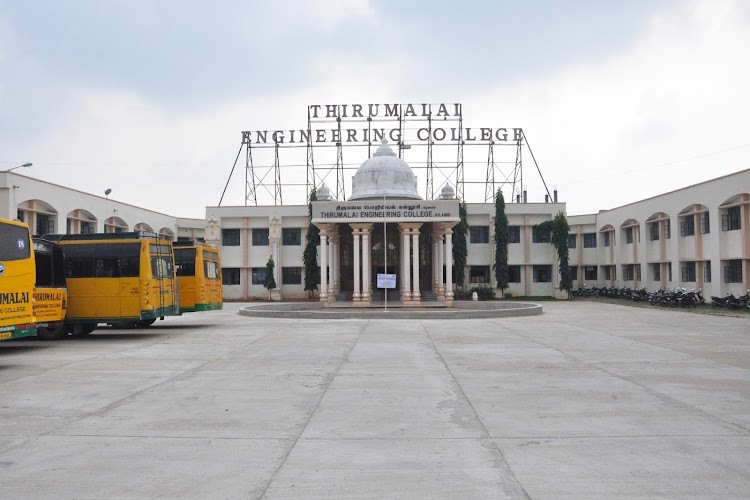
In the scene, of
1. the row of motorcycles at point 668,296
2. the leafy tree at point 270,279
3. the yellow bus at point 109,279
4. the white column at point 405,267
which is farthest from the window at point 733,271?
the leafy tree at point 270,279

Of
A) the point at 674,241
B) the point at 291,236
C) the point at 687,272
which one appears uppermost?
the point at 291,236

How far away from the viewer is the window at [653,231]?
37.5 m

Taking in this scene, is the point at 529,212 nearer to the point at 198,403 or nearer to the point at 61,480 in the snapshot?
the point at 198,403

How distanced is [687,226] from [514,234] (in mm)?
12354

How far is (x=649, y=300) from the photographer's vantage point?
3444 cm

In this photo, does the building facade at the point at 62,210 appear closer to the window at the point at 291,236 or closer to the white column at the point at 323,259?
the white column at the point at 323,259

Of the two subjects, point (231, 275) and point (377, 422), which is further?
point (231, 275)

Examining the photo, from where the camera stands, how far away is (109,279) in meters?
17.3

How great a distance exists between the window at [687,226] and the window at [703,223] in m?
0.96

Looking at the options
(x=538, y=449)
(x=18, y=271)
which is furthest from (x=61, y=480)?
(x=18, y=271)

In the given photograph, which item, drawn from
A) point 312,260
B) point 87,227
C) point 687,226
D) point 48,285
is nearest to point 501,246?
point 687,226

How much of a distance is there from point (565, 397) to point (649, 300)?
28561 mm

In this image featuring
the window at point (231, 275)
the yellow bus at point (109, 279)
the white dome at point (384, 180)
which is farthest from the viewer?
the window at point (231, 275)

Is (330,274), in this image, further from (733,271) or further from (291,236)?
(733,271)
